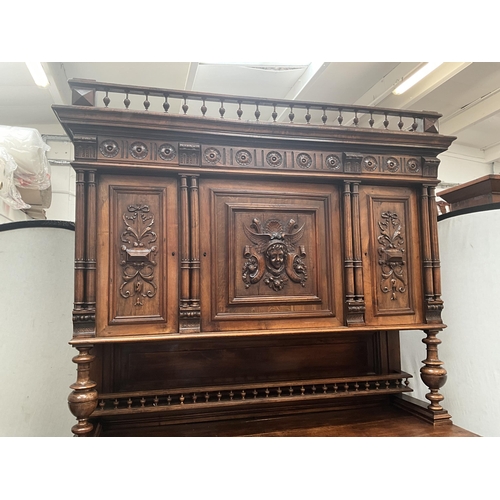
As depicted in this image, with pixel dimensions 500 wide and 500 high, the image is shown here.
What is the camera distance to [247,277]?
1371 mm

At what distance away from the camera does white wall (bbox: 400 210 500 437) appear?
1.65 m

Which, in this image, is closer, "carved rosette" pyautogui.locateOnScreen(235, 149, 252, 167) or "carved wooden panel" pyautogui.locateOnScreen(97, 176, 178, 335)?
"carved wooden panel" pyautogui.locateOnScreen(97, 176, 178, 335)

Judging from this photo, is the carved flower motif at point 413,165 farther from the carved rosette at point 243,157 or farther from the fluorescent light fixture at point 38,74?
the fluorescent light fixture at point 38,74

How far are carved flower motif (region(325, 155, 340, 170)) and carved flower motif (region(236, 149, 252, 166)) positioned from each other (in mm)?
351

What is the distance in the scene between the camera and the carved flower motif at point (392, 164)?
1.49 meters

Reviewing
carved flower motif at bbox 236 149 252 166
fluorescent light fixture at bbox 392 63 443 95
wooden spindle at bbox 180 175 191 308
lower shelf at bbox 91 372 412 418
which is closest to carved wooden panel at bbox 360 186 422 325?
lower shelf at bbox 91 372 412 418

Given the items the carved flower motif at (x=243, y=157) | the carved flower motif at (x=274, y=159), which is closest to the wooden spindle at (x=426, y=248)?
the carved flower motif at (x=274, y=159)

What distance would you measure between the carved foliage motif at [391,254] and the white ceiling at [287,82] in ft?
5.65

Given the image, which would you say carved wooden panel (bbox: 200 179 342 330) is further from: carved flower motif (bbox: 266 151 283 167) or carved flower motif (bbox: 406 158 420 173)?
carved flower motif (bbox: 406 158 420 173)

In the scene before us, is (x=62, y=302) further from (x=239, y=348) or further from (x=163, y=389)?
(x=239, y=348)

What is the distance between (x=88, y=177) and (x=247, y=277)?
0.73 meters

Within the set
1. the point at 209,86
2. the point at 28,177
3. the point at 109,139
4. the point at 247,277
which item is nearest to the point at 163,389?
the point at 247,277

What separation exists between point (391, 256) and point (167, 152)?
107 cm

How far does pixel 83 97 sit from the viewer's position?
1.25 m
